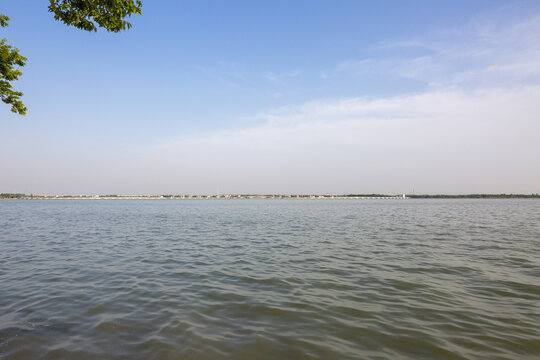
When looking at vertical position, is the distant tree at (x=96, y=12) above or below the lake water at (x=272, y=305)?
above

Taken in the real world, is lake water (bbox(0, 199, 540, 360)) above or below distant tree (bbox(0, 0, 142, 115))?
below

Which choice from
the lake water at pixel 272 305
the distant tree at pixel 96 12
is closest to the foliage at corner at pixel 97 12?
the distant tree at pixel 96 12

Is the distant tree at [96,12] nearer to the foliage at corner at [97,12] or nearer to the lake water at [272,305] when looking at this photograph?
the foliage at corner at [97,12]

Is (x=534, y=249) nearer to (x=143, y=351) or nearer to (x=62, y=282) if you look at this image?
(x=143, y=351)

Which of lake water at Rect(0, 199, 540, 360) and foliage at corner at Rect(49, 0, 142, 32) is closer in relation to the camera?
lake water at Rect(0, 199, 540, 360)

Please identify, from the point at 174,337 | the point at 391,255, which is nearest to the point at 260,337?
the point at 174,337

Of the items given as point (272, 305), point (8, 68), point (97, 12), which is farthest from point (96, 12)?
point (272, 305)

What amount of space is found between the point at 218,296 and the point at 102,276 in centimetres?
634

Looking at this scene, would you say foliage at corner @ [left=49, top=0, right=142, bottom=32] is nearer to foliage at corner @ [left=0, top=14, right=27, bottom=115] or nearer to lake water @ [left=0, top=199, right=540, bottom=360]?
foliage at corner @ [left=0, top=14, right=27, bottom=115]

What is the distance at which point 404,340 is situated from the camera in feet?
22.0

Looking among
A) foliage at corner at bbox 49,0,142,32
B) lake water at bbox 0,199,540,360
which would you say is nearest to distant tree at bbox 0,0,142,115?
foliage at corner at bbox 49,0,142,32

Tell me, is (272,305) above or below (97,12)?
below

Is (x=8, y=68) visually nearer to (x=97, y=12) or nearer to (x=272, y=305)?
(x=97, y=12)

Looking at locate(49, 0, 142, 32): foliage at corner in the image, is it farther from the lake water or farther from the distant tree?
the lake water
